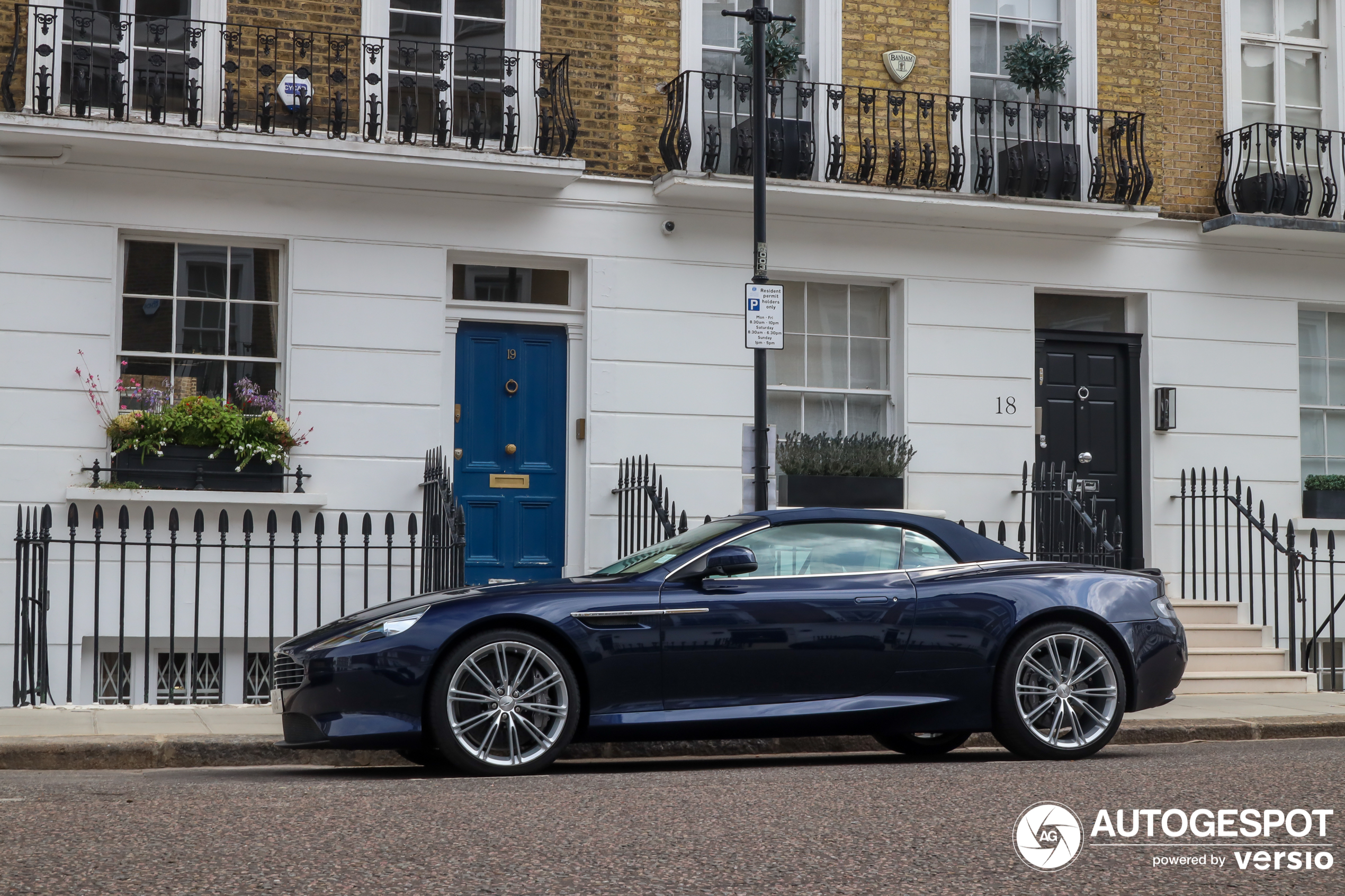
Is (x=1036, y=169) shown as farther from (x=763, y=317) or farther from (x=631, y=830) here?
(x=631, y=830)

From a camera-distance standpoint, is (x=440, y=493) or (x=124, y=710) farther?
(x=440, y=493)

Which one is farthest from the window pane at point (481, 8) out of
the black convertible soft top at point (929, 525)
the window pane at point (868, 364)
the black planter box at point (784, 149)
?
the black convertible soft top at point (929, 525)

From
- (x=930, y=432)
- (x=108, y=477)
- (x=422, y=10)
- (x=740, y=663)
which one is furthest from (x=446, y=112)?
(x=740, y=663)

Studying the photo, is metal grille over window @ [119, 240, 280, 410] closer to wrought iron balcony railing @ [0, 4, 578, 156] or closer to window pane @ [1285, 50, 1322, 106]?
wrought iron balcony railing @ [0, 4, 578, 156]

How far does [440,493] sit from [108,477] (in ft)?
9.13

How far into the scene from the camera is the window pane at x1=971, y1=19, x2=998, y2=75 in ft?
48.1

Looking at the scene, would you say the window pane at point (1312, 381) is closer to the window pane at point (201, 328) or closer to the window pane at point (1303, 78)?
the window pane at point (1303, 78)

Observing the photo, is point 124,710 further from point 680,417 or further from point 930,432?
point 930,432

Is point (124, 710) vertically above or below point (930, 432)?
below

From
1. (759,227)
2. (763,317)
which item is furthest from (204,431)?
(759,227)

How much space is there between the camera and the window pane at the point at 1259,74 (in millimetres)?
15234

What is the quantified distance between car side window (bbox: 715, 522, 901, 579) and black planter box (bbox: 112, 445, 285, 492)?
5812 mm

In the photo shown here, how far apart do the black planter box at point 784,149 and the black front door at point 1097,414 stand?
3.02 meters

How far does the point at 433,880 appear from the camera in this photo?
441 centimetres
